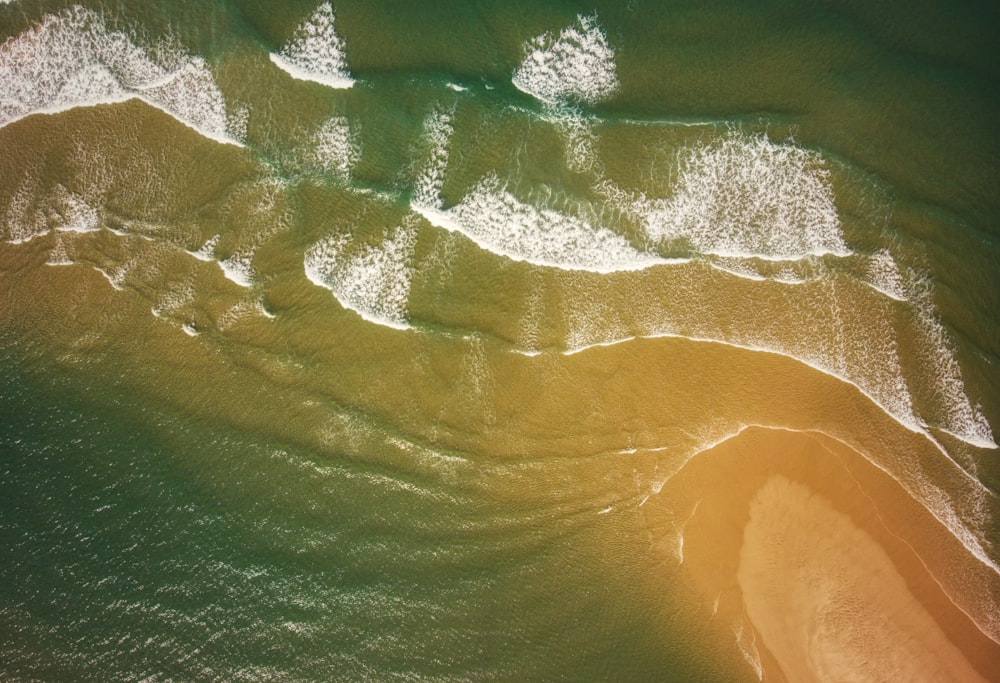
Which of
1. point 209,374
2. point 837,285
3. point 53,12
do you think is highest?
point 53,12

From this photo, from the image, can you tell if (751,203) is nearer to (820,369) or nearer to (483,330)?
(820,369)

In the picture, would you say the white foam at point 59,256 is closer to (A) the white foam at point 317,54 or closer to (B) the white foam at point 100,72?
(B) the white foam at point 100,72

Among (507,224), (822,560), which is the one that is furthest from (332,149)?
(822,560)

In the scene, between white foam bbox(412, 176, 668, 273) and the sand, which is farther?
the sand

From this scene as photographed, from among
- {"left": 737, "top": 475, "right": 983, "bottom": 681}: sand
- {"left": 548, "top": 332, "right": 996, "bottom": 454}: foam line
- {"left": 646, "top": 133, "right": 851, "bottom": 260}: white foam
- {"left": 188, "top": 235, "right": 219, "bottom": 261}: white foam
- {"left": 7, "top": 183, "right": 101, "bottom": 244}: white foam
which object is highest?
{"left": 646, "top": 133, "right": 851, "bottom": 260}: white foam

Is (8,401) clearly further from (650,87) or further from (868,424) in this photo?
(868,424)

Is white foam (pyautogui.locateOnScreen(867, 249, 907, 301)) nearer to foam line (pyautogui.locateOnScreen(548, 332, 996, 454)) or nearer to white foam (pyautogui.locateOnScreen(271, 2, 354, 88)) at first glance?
foam line (pyautogui.locateOnScreen(548, 332, 996, 454))

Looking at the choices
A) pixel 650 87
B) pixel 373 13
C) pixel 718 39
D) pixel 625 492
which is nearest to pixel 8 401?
pixel 373 13

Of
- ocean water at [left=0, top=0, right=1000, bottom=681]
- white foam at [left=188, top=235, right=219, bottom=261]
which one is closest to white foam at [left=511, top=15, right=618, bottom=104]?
ocean water at [left=0, top=0, right=1000, bottom=681]
